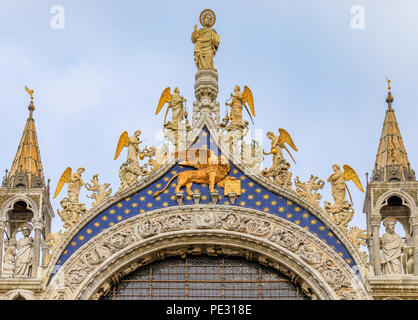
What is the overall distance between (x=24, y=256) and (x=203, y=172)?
3.98 metres

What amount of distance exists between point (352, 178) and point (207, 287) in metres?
3.68

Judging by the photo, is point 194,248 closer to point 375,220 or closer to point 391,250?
point 375,220

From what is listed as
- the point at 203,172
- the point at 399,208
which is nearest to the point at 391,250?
the point at 399,208

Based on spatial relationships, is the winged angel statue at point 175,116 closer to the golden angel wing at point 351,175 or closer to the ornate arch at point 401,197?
the golden angel wing at point 351,175

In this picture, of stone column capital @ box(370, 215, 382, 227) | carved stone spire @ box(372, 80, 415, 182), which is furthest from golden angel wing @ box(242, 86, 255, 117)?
stone column capital @ box(370, 215, 382, 227)

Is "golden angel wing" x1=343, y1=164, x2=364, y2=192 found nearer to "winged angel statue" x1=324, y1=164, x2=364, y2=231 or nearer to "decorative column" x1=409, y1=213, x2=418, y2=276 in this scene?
"winged angel statue" x1=324, y1=164, x2=364, y2=231

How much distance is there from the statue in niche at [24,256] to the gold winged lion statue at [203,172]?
2708 millimetres

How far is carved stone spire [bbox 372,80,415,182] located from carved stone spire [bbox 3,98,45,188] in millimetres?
6888

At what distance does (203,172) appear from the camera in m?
30.2
